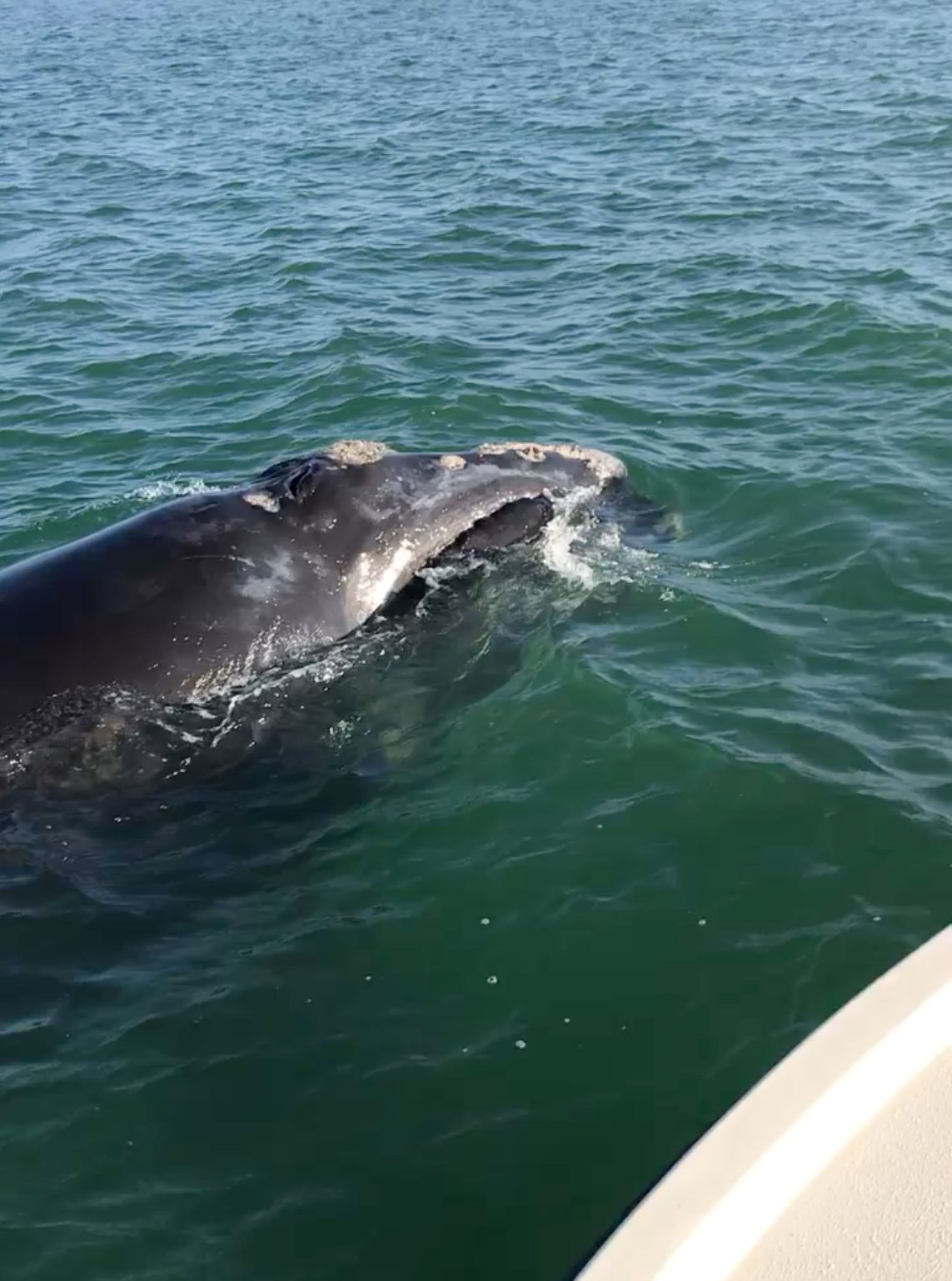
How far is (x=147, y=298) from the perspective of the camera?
24.0m

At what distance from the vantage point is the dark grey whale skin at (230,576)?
406 inches

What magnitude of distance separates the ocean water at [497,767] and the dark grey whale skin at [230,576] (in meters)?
0.51

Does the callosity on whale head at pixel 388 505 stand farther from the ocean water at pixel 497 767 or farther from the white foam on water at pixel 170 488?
the white foam on water at pixel 170 488

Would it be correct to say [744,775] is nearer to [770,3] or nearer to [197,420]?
[197,420]

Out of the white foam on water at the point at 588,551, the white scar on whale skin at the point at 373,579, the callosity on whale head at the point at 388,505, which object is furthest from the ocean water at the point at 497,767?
the callosity on whale head at the point at 388,505

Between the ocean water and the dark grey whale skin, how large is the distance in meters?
0.51

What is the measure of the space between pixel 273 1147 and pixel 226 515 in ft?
16.5

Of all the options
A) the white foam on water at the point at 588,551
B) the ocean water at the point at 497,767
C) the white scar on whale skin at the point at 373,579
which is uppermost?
the white scar on whale skin at the point at 373,579

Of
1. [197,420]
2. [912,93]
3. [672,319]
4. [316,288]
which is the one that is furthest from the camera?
[912,93]

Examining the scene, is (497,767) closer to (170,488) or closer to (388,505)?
(388,505)

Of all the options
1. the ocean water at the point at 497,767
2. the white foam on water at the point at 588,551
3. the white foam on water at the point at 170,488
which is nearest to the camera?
the ocean water at the point at 497,767

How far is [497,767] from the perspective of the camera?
36.8 feet

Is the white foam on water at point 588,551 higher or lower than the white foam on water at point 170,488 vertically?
higher

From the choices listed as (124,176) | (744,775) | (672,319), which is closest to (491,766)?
(744,775)
